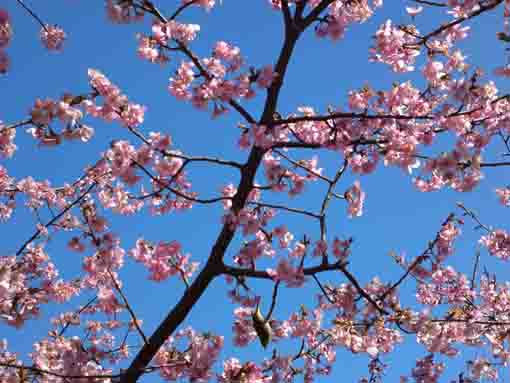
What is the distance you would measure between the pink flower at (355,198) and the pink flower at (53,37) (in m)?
4.90

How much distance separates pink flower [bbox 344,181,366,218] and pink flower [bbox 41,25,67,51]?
4.90 m

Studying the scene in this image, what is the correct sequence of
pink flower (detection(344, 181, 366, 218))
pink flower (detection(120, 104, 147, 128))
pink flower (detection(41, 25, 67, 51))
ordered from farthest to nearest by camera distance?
1. pink flower (detection(41, 25, 67, 51))
2. pink flower (detection(344, 181, 366, 218))
3. pink flower (detection(120, 104, 147, 128))

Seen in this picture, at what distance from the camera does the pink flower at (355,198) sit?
23.1ft

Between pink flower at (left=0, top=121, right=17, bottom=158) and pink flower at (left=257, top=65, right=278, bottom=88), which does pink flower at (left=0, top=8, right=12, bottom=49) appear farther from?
pink flower at (left=257, top=65, right=278, bottom=88)

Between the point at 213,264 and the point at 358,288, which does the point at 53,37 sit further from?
the point at 358,288

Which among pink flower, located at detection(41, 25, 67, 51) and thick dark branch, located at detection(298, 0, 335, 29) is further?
pink flower, located at detection(41, 25, 67, 51)

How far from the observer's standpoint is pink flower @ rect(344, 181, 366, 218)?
7.04 metres

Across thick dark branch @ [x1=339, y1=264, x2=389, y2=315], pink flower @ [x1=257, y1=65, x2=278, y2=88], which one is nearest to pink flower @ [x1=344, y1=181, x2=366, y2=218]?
thick dark branch @ [x1=339, y1=264, x2=389, y2=315]

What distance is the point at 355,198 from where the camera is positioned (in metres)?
7.07

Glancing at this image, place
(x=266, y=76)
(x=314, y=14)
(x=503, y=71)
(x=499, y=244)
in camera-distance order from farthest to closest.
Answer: (x=499, y=244)
(x=503, y=71)
(x=314, y=14)
(x=266, y=76)

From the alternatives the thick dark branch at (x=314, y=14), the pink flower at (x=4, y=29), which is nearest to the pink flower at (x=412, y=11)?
the thick dark branch at (x=314, y=14)

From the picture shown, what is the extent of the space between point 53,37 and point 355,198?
5.10 metres

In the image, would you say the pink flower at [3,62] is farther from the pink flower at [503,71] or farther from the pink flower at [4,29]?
the pink flower at [503,71]

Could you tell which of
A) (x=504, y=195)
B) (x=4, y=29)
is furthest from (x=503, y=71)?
(x=4, y=29)
